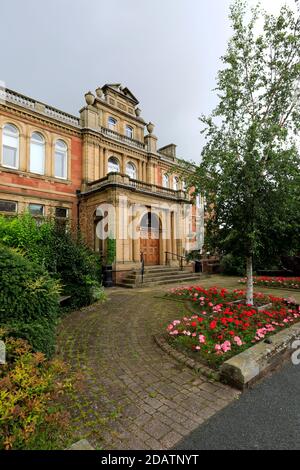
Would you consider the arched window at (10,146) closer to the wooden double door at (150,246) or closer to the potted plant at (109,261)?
the potted plant at (109,261)

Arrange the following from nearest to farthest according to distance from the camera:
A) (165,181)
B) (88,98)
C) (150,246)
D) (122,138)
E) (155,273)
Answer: (155,273) < (88,98) < (150,246) < (122,138) < (165,181)

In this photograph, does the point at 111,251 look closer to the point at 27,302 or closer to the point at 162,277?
the point at 162,277

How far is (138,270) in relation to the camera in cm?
1353

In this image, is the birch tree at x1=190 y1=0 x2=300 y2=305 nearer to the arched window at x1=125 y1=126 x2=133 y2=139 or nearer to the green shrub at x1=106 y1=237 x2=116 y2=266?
the green shrub at x1=106 y1=237 x2=116 y2=266

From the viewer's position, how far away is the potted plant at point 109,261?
1202 cm

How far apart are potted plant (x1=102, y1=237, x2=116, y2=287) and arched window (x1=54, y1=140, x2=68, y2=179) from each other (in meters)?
6.08

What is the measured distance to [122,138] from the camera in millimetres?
17609

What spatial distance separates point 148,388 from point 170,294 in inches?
241

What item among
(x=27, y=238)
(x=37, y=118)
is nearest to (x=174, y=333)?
(x=27, y=238)

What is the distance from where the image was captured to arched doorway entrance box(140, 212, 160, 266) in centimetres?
1588

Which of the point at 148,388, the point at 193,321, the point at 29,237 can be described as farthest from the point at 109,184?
the point at 148,388

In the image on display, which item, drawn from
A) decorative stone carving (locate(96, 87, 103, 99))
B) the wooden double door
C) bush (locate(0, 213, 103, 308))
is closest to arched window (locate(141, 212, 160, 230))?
the wooden double door

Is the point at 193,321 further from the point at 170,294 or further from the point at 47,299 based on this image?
the point at 170,294

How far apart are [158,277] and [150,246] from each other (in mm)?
3453
